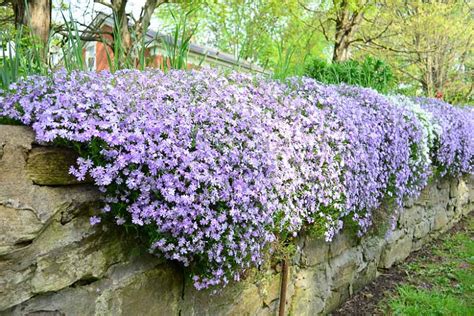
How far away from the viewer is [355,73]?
554cm

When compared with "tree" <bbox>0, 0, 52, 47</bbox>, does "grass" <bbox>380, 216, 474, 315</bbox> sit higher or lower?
lower

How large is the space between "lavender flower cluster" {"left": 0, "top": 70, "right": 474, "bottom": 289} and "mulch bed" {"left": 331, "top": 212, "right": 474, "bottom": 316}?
2.86 feet

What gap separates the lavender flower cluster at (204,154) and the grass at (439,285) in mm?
1082

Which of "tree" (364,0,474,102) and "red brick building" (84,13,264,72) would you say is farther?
"tree" (364,0,474,102)

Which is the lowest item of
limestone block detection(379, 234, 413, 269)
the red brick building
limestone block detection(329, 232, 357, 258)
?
limestone block detection(379, 234, 413, 269)

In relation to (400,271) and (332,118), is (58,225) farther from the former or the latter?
(400,271)

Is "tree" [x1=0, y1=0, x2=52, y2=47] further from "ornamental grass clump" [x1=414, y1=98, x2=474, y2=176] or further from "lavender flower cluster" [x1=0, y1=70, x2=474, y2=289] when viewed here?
"ornamental grass clump" [x1=414, y1=98, x2=474, y2=176]

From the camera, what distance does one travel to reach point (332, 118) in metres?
3.09

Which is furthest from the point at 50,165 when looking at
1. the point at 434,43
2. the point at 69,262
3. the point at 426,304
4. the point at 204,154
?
the point at 434,43

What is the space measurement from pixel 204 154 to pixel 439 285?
127 inches

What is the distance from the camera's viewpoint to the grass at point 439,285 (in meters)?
3.44

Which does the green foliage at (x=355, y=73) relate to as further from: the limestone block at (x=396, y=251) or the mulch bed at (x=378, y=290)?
the mulch bed at (x=378, y=290)

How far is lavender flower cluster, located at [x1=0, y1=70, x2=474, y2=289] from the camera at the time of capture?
1.73 m

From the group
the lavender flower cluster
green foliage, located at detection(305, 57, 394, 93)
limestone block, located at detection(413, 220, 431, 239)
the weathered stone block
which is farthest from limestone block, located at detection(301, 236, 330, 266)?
green foliage, located at detection(305, 57, 394, 93)
